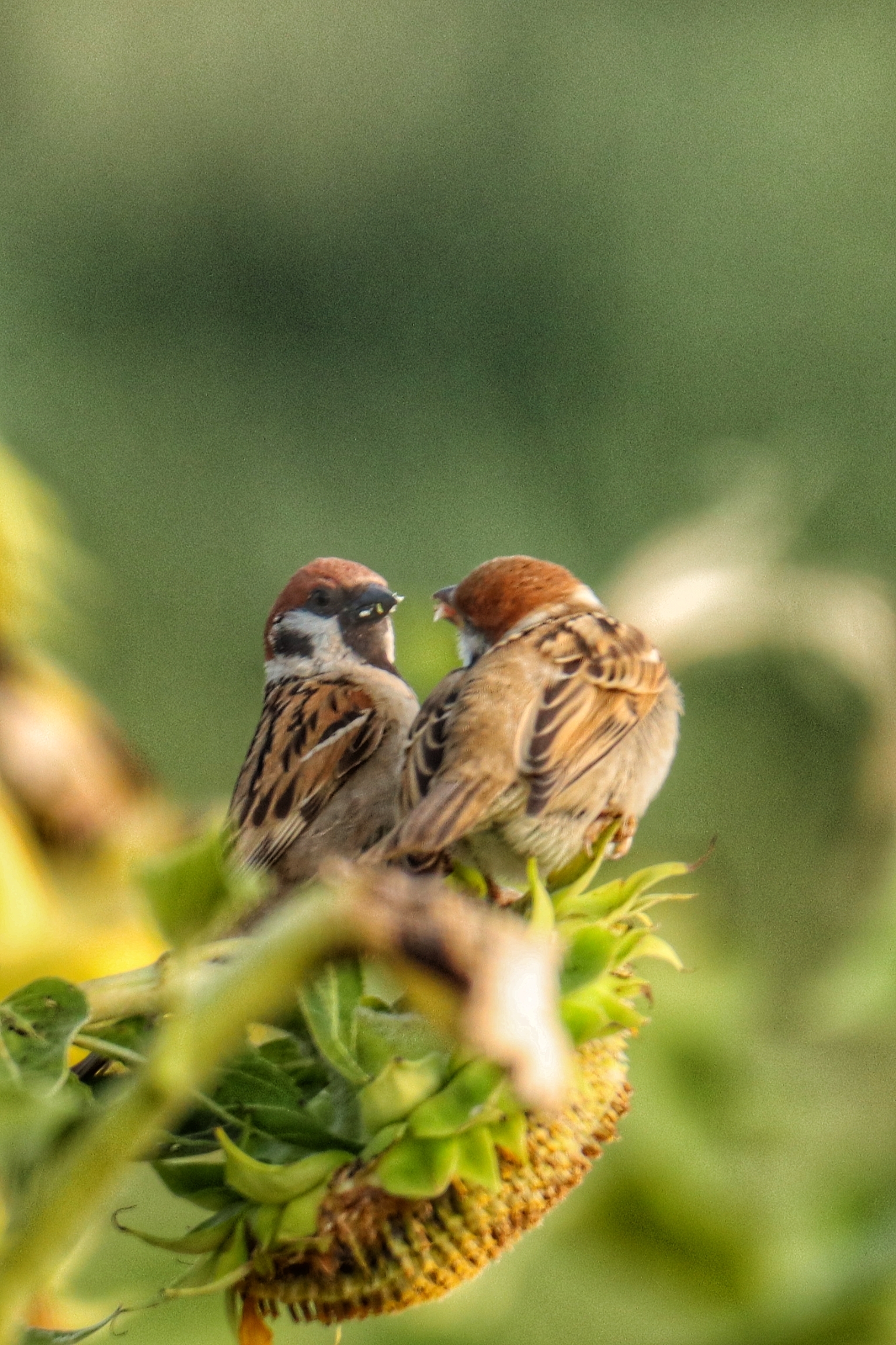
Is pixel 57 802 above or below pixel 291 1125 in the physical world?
above

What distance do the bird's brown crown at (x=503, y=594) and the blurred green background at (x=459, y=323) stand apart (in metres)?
2.21

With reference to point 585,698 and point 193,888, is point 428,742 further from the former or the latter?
point 193,888

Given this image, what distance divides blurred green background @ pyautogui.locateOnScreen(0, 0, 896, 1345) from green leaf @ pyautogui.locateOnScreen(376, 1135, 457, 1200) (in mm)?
2819

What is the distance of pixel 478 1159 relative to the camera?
1180mm

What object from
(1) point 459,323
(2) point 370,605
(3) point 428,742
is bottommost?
(3) point 428,742

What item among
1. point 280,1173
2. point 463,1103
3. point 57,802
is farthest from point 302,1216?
point 57,802

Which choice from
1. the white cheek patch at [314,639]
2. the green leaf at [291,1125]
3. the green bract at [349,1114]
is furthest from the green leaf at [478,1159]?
the white cheek patch at [314,639]

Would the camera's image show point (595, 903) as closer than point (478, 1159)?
No

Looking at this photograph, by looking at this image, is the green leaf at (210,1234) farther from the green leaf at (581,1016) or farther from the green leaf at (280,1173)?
the green leaf at (581,1016)

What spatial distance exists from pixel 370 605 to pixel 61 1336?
1.04 metres

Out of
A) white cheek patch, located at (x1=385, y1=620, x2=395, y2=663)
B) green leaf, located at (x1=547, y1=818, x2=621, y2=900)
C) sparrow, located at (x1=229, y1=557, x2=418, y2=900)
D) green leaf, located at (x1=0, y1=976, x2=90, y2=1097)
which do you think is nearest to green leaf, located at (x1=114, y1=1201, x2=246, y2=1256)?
green leaf, located at (x1=0, y1=976, x2=90, y2=1097)

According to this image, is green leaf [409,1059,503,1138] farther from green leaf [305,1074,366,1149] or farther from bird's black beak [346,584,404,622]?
bird's black beak [346,584,404,622]

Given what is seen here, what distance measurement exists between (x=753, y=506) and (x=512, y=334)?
29.1ft

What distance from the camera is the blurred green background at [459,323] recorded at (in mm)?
9219
